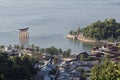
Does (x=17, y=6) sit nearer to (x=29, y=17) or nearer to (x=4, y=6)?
(x=4, y=6)

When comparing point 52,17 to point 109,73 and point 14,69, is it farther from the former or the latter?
point 109,73

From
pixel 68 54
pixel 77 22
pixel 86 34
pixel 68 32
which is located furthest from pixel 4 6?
pixel 68 54

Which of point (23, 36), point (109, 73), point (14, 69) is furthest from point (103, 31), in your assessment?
point (109, 73)

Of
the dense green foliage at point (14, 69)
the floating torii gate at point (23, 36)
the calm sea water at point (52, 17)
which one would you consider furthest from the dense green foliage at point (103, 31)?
the dense green foliage at point (14, 69)

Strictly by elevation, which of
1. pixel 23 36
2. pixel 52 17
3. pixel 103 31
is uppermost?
pixel 52 17

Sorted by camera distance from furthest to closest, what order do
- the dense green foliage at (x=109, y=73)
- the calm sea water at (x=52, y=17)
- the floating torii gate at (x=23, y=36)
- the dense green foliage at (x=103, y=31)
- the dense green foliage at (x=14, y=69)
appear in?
the floating torii gate at (x=23, y=36) < the calm sea water at (x=52, y=17) < the dense green foliage at (x=103, y=31) < the dense green foliage at (x=14, y=69) < the dense green foliage at (x=109, y=73)

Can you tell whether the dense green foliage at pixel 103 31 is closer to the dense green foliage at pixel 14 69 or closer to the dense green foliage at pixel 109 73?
the dense green foliage at pixel 14 69
